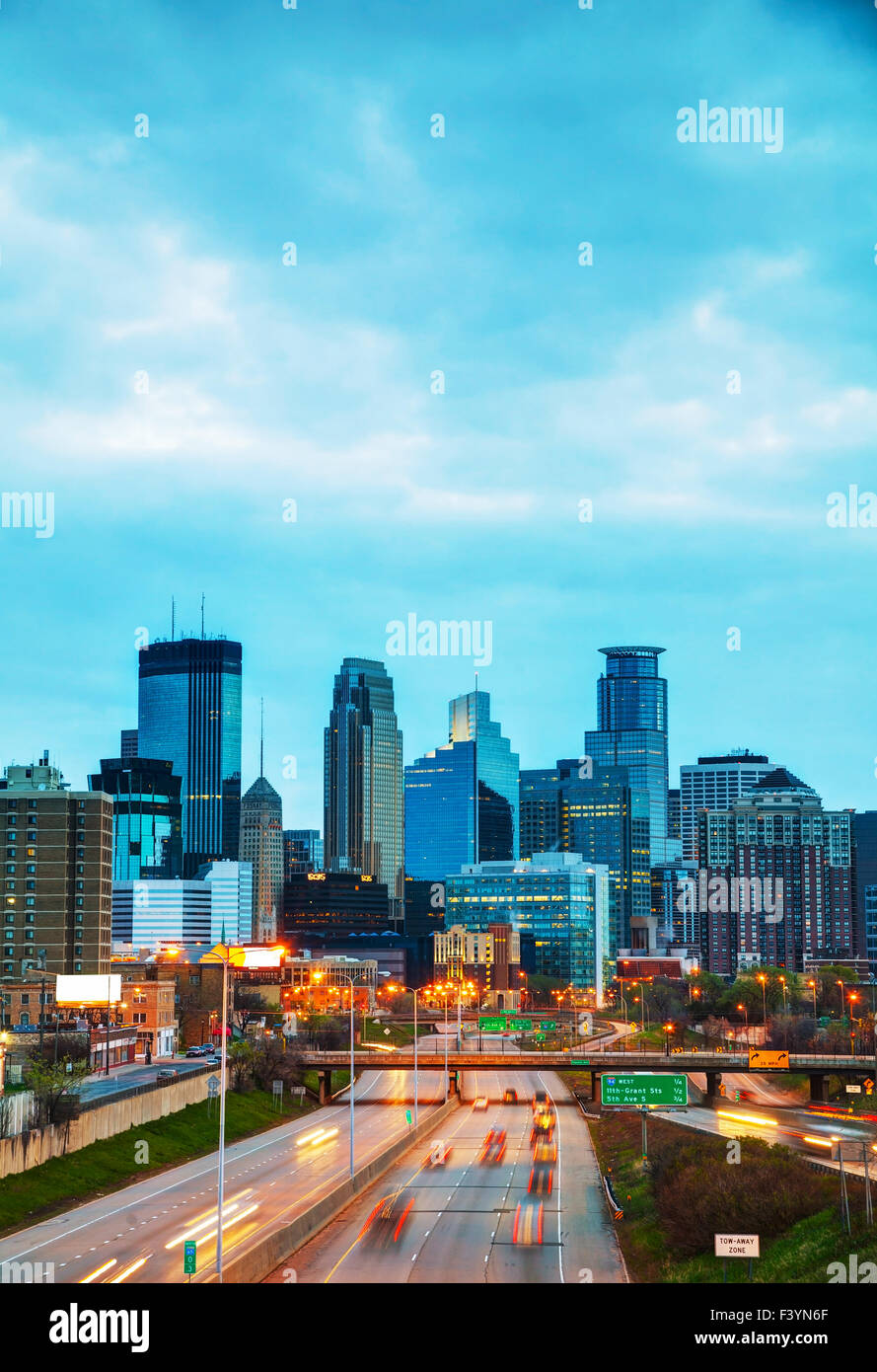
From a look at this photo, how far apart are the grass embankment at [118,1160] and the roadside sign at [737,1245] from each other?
35.2m

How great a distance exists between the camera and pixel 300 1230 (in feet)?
208

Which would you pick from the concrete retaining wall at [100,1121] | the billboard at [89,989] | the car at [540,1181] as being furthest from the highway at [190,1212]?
the billboard at [89,989]

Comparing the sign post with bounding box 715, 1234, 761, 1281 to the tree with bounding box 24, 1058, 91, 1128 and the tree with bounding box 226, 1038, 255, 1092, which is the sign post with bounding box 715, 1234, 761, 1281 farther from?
the tree with bounding box 226, 1038, 255, 1092

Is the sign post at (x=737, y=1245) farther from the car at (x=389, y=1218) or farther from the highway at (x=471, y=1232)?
the car at (x=389, y=1218)

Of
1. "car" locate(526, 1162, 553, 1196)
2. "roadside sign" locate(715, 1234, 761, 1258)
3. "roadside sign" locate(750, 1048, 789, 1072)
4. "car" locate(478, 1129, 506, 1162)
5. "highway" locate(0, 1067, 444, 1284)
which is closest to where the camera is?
"roadside sign" locate(715, 1234, 761, 1258)

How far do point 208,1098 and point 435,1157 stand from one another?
76.1 ft

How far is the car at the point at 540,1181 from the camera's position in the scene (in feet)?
278

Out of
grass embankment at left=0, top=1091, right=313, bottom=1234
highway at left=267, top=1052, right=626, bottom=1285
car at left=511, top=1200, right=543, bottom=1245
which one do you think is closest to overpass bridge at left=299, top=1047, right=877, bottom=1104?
highway at left=267, top=1052, right=626, bottom=1285

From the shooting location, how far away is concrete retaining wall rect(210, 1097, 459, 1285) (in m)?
51.9

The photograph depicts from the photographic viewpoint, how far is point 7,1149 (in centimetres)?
7469

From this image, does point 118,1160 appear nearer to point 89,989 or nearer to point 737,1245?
point 737,1245

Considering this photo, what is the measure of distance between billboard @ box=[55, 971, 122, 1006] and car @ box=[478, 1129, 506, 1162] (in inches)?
1562
